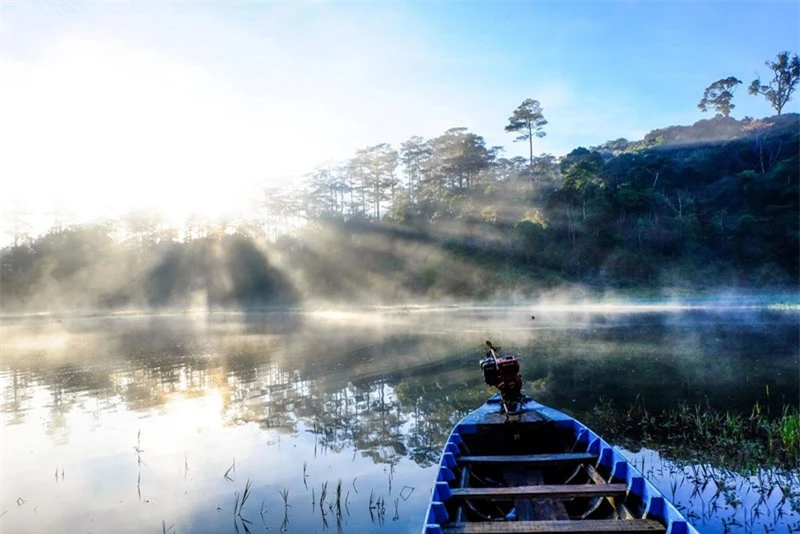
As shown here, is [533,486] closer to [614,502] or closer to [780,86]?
[614,502]

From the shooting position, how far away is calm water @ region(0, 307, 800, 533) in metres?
7.88

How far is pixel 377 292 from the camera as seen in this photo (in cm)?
6406

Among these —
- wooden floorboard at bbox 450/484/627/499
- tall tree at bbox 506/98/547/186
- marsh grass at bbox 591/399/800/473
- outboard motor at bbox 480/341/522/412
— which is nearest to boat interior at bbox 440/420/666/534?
wooden floorboard at bbox 450/484/627/499

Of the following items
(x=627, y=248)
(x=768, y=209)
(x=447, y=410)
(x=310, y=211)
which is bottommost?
(x=447, y=410)

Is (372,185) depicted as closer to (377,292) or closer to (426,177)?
(426,177)

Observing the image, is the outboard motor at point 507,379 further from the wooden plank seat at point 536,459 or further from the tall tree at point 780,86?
the tall tree at point 780,86

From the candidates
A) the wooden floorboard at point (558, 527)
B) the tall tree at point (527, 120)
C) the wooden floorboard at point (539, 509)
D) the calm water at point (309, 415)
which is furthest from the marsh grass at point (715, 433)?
the tall tree at point (527, 120)

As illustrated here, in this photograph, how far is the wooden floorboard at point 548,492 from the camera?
5746mm

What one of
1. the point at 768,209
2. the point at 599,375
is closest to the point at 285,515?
the point at 599,375

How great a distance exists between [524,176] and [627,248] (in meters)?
17.7

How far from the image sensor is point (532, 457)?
731cm

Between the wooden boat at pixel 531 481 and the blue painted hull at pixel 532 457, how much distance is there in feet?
0.04

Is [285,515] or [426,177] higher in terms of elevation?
[426,177]

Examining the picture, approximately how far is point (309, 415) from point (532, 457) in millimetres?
7781
